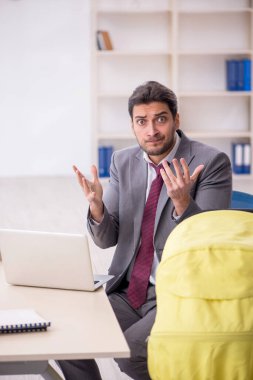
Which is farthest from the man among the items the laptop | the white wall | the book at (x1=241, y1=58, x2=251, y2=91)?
the white wall

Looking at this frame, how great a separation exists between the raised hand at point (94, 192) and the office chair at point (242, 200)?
59cm

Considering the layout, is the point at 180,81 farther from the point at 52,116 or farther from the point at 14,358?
the point at 14,358

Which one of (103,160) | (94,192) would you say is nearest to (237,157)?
(103,160)

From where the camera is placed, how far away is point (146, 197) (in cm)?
298

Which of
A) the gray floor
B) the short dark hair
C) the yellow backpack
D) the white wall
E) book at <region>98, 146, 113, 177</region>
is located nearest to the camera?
Result: the yellow backpack

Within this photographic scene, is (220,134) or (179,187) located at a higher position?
(179,187)

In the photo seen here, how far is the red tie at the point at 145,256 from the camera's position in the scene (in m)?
2.85

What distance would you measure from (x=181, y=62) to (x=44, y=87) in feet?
5.94

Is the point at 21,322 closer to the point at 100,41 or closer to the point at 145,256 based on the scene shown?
the point at 145,256

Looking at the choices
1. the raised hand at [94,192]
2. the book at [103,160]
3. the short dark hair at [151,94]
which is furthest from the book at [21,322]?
the book at [103,160]

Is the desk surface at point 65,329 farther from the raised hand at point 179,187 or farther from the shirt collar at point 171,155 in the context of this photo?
the shirt collar at point 171,155

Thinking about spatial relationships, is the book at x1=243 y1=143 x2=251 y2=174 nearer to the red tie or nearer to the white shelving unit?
the white shelving unit

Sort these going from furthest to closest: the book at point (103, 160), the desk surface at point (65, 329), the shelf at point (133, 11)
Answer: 1. the book at point (103, 160)
2. the shelf at point (133, 11)
3. the desk surface at point (65, 329)

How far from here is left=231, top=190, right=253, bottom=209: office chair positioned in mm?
3066
